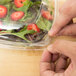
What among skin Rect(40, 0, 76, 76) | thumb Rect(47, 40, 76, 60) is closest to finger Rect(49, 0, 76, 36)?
skin Rect(40, 0, 76, 76)

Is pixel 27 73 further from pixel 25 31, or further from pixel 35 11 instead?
pixel 35 11

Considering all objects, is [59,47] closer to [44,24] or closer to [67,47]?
[67,47]

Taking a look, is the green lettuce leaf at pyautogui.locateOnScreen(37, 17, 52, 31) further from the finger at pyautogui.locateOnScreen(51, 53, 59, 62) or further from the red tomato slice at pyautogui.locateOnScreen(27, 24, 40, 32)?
the finger at pyautogui.locateOnScreen(51, 53, 59, 62)

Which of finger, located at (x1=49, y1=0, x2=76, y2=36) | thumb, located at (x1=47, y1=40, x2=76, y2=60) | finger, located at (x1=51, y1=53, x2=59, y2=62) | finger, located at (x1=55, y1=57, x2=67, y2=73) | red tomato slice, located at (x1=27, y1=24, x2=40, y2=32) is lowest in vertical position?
finger, located at (x1=55, y1=57, x2=67, y2=73)

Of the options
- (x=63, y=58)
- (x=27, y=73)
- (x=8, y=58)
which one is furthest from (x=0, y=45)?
(x=63, y=58)

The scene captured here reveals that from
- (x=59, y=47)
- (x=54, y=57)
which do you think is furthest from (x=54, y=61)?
(x=59, y=47)

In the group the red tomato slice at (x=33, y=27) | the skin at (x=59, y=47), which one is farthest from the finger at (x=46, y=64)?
the red tomato slice at (x=33, y=27)
